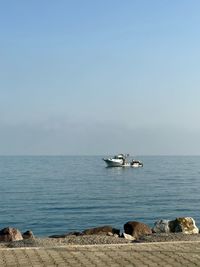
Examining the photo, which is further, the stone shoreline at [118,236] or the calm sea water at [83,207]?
the calm sea water at [83,207]

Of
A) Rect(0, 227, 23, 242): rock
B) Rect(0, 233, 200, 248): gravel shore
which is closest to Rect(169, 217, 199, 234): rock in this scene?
Rect(0, 233, 200, 248): gravel shore

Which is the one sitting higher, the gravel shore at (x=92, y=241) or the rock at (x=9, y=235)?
the gravel shore at (x=92, y=241)

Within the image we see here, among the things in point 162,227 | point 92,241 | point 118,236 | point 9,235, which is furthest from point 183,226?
point 9,235

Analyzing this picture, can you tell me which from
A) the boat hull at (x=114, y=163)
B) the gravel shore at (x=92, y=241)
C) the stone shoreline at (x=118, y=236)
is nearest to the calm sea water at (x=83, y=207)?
the stone shoreline at (x=118, y=236)

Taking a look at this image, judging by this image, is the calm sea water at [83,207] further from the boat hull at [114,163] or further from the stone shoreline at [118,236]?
the boat hull at [114,163]

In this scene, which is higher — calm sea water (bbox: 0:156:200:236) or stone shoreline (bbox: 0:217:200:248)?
stone shoreline (bbox: 0:217:200:248)

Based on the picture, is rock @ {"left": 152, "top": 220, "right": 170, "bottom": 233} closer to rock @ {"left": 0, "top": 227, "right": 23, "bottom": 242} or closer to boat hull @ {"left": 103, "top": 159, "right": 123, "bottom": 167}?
rock @ {"left": 0, "top": 227, "right": 23, "bottom": 242}

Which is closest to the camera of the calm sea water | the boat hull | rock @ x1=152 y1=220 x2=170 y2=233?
rock @ x1=152 y1=220 x2=170 y2=233

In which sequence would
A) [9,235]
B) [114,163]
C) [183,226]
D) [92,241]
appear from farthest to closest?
[114,163] < [183,226] < [9,235] < [92,241]

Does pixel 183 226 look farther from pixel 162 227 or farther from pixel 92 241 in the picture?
pixel 92 241

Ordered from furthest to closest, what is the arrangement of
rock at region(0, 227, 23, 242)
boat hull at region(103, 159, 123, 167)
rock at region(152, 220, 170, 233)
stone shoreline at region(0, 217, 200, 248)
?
boat hull at region(103, 159, 123, 167), rock at region(152, 220, 170, 233), rock at region(0, 227, 23, 242), stone shoreline at region(0, 217, 200, 248)

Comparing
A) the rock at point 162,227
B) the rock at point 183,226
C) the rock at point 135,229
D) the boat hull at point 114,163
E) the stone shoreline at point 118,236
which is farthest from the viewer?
the boat hull at point 114,163

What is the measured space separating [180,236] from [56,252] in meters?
5.07

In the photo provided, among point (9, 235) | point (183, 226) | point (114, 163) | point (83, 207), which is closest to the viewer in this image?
point (9, 235)
